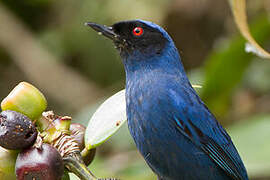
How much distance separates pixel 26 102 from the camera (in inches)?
74.1

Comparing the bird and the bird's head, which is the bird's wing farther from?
the bird's head

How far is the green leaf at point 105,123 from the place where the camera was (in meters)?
2.03

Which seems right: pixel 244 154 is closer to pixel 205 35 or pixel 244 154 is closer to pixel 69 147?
pixel 69 147

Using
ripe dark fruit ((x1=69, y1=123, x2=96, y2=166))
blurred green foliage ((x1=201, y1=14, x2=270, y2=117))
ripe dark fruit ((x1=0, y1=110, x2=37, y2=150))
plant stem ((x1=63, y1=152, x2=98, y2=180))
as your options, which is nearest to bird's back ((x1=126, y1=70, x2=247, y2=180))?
ripe dark fruit ((x1=69, y1=123, x2=96, y2=166))

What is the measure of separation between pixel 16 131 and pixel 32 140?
8cm

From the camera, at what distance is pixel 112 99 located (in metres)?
2.31

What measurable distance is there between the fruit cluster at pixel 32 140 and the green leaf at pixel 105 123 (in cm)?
6

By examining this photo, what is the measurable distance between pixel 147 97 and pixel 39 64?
3.94 m

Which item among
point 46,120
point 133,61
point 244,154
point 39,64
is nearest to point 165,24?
point 39,64

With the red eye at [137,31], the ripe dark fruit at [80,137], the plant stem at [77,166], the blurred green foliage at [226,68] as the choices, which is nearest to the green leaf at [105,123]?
the ripe dark fruit at [80,137]

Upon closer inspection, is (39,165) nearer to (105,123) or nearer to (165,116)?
(105,123)

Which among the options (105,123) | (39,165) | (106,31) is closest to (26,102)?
(39,165)

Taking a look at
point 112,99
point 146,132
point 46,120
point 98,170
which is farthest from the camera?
point 98,170

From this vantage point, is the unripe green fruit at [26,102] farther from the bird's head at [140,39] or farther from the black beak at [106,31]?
the bird's head at [140,39]
